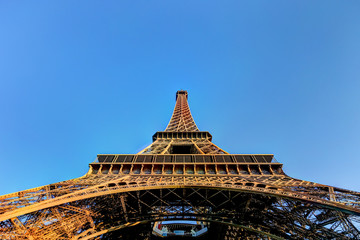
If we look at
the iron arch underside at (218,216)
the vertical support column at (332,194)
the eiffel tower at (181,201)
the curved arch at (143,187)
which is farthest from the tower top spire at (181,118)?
the vertical support column at (332,194)

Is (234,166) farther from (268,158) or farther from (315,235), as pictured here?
(315,235)

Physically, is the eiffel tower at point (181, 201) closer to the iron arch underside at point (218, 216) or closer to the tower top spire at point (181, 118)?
the iron arch underside at point (218, 216)

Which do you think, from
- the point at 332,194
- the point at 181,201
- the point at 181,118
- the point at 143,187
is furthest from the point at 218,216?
the point at 181,118

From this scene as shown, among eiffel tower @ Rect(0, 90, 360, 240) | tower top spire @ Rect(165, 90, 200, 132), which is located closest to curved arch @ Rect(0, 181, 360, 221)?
eiffel tower @ Rect(0, 90, 360, 240)

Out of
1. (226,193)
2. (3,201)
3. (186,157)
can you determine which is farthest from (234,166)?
(3,201)

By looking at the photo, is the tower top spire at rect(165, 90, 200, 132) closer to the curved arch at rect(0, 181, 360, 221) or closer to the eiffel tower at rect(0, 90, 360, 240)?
the eiffel tower at rect(0, 90, 360, 240)

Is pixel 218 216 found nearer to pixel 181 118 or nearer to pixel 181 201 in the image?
pixel 181 201

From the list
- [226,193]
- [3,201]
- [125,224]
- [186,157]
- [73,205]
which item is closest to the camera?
[3,201]
